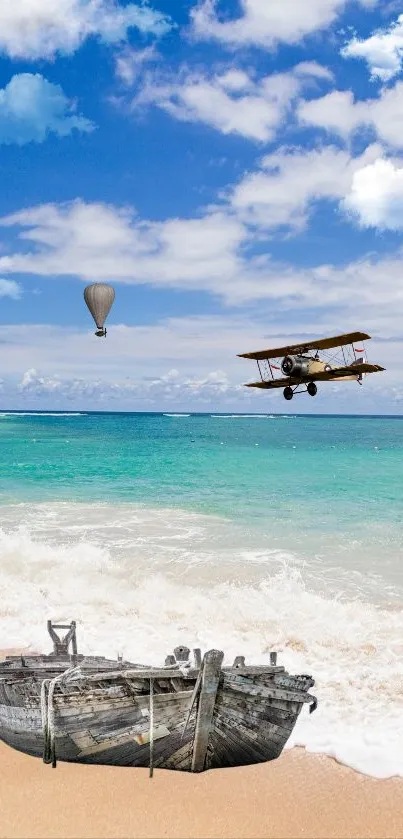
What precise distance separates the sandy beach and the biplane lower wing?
25.3 feet

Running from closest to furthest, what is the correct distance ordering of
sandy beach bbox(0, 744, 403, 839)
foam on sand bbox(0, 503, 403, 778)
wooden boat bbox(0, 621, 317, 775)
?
sandy beach bbox(0, 744, 403, 839) → wooden boat bbox(0, 621, 317, 775) → foam on sand bbox(0, 503, 403, 778)

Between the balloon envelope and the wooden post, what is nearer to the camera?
the wooden post

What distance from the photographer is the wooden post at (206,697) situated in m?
8.17

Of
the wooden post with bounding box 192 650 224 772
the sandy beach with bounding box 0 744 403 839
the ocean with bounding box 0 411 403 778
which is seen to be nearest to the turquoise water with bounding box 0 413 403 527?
the ocean with bounding box 0 411 403 778

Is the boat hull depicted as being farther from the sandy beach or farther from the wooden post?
the sandy beach

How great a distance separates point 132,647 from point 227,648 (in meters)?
2.23

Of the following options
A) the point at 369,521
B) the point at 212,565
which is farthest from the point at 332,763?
the point at 369,521

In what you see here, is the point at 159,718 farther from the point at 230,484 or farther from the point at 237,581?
the point at 230,484

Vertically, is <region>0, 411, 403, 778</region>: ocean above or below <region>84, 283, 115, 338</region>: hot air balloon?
below

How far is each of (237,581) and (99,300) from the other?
10.3 m

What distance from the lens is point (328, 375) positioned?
14.8 meters

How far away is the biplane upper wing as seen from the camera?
14.9 m

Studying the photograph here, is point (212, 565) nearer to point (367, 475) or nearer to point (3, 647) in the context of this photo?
point (3, 647)

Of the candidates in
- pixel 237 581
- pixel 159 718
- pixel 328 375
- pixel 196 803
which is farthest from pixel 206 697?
pixel 237 581
